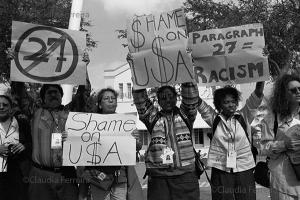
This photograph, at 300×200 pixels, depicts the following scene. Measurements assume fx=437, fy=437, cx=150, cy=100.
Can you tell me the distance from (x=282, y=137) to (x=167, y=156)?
4.39 ft

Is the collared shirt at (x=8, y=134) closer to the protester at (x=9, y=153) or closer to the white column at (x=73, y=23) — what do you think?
the protester at (x=9, y=153)

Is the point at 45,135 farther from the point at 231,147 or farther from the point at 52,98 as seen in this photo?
the point at 231,147

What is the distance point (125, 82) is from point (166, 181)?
42.9 meters

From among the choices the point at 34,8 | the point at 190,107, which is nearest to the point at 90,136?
the point at 190,107

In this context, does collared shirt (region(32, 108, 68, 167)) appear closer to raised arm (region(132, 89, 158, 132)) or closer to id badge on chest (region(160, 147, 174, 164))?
raised arm (region(132, 89, 158, 132))

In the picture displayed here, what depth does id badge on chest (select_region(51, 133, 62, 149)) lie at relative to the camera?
5.27 m

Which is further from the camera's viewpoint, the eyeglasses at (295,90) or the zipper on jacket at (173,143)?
the zipper on jacket at (173,143)

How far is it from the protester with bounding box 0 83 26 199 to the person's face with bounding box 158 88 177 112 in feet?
5.94

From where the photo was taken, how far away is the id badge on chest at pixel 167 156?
5.17m

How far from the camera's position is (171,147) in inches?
209

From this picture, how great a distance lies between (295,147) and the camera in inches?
181

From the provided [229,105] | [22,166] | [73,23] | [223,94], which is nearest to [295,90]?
[229,105]

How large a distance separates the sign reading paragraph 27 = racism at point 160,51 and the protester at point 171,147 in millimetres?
177

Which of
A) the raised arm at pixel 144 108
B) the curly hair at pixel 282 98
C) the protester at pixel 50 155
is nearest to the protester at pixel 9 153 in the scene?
the protester at pixel 50 155
